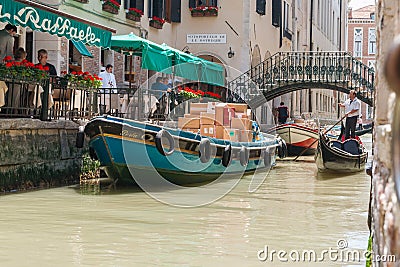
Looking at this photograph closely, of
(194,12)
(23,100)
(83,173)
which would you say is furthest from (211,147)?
(194,12)

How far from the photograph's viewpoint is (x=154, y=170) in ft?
35.9

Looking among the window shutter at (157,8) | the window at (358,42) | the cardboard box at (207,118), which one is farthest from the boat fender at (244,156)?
the window at (358,42)

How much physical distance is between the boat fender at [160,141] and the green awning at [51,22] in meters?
2.25

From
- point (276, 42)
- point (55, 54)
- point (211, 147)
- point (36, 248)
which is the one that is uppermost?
point (276, 42)

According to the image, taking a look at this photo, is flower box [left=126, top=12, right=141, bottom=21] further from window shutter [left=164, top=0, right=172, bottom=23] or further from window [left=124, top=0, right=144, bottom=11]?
window shutter [left=164, top=0, right=172, bottom=23]

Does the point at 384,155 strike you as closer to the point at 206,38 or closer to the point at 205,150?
the point at 205,150

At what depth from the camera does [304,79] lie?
2253 cm

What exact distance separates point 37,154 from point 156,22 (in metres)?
10.4

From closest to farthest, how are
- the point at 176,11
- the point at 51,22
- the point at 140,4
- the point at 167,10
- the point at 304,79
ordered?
1. the point at 51,22
2. the point at 140,4
3. the point at 167,10
4. the point at 176,11
5. the point at 304,79

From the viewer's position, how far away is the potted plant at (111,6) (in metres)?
16.9

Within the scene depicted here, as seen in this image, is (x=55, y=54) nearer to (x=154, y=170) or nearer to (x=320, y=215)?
(x=154, y=170)

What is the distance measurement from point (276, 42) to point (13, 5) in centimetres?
1957

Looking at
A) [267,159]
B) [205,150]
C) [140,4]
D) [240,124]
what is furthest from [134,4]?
[205,150]

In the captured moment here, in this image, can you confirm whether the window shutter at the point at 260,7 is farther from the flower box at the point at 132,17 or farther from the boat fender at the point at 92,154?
the boat fender at the point at 92,154
